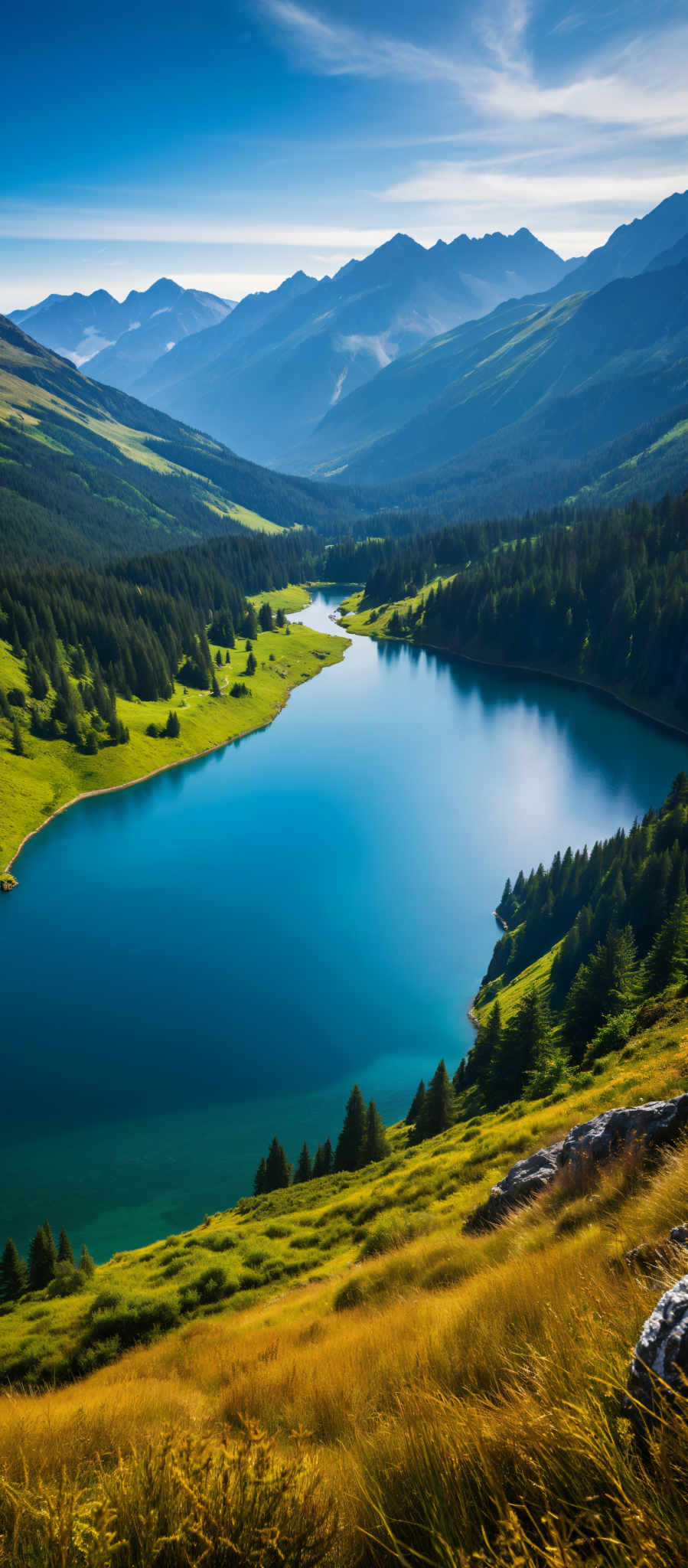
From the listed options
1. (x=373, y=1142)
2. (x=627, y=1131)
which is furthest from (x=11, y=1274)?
(x=627, y=1131)

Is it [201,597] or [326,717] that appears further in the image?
[201,597]

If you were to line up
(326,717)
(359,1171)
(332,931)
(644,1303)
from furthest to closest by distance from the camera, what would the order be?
(326,717)
(332,931)
(359,1171)
(644,1303)

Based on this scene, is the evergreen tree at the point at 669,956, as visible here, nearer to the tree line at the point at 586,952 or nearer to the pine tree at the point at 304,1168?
the tree line at the point at 586,952

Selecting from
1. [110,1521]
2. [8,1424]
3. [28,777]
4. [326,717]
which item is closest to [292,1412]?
[8,1424]

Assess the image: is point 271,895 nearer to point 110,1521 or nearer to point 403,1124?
point 403,1124

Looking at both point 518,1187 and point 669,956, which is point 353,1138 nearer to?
point 669,956
